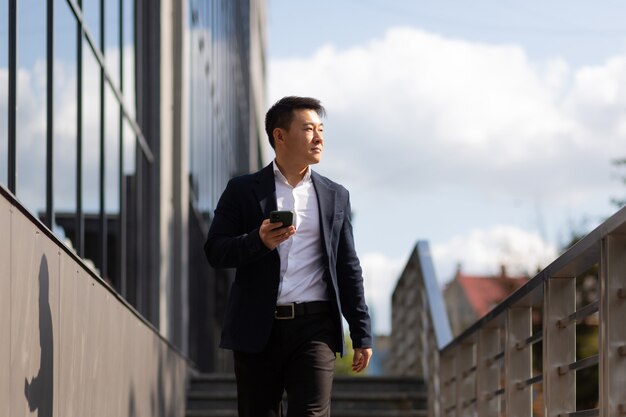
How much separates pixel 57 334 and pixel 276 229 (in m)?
0.92

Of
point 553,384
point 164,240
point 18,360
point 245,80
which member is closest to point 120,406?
point 553,384

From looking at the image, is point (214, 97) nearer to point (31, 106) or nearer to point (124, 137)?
point (124, 137)

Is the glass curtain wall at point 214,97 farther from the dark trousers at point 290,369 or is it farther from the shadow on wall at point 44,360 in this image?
the shadow on wall at point 44,360

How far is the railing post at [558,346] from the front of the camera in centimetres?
589

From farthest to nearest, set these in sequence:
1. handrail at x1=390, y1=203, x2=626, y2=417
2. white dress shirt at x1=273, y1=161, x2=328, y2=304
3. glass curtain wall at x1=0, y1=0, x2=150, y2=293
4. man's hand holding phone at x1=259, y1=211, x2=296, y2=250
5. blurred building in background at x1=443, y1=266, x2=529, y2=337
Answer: blurred building in background at x1=443, y1=266, x2=529, y2=337 → glass curtain wall at x1=0, y1=0, x2=150, y2=293 → white dress shirt at x1=273, y1=161, x2=328, y2=304 → man's hand holding phone at x1=259, y1=211, x2=296, y2=250 → handrail at x1=390, y1=203, x2=626, y2=417

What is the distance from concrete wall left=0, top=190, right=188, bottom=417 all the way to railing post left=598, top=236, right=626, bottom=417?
2.03 m

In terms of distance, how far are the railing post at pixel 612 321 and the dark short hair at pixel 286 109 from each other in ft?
4.62

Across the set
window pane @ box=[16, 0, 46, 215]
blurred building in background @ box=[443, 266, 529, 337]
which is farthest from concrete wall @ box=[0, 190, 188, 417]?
blurred building in background @ box=[443, 266, 529, 337]

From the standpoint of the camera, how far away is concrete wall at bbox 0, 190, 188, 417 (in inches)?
164

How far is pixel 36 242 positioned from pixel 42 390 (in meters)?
0.55

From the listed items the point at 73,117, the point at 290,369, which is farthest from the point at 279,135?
the point at 73,117

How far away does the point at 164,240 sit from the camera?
40.1ft

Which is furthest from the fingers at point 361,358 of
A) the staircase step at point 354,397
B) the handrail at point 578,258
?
the staircase step at point 354,397

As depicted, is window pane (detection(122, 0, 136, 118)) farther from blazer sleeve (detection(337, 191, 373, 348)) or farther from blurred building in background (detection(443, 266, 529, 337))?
blurred building in background (detection(443, 266, 529, 337))
